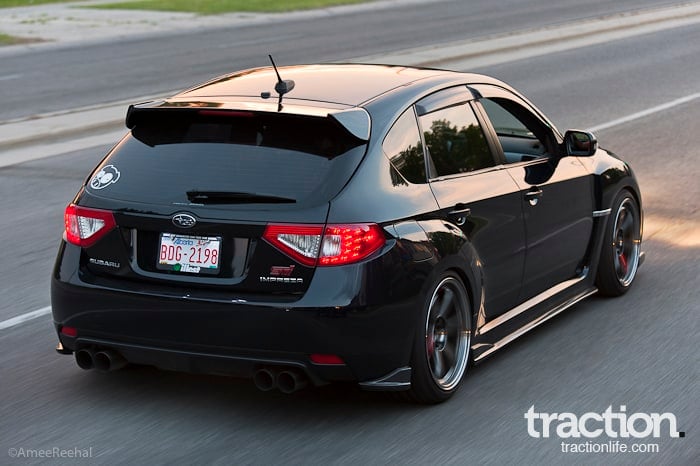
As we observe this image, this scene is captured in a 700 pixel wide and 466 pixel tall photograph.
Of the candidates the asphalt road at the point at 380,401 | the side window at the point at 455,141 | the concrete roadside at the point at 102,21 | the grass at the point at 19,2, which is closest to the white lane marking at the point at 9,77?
the concrete roadside at the point at 102,21

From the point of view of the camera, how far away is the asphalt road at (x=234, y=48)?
21.4 m

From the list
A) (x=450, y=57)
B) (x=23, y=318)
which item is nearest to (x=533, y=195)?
(x=23, y=318)

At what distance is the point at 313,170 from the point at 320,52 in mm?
21792

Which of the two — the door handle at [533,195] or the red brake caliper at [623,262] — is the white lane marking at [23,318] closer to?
the door handle at [533,195]

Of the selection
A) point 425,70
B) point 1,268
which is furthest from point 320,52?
point 425,70

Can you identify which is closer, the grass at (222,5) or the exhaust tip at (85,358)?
the exhaust tip at (85,358)

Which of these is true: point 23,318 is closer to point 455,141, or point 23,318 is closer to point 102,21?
point 455,141

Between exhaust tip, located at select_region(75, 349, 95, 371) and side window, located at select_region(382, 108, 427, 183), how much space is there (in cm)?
165

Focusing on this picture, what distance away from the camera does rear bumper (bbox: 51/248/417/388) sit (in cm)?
570

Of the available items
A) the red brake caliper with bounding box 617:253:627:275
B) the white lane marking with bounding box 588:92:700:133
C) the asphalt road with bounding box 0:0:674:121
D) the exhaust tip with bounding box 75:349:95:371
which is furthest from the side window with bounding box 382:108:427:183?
the asphalt road with bounding box 0:0:674:121

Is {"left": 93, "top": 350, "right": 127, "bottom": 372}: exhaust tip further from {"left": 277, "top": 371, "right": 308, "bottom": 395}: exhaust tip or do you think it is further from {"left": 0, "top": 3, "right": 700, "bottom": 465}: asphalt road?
{"left": 277, "top": 371, "right": 308, "bottom": 395}: exhaust tip

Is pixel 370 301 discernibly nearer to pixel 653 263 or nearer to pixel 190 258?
pixel 190 258

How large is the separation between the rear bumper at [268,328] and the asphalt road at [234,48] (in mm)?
12961

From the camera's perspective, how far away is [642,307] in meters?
8.10
